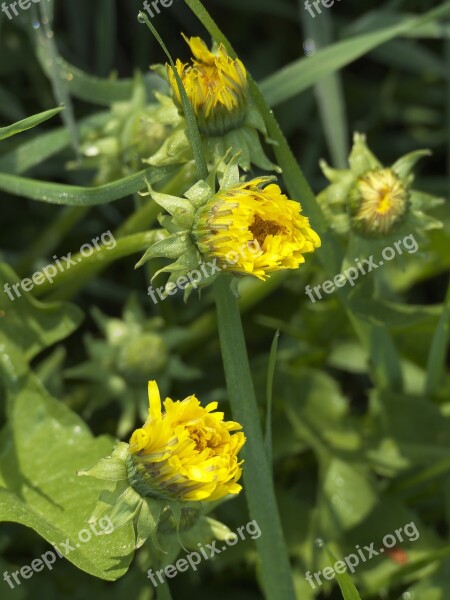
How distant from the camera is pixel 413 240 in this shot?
2.03m

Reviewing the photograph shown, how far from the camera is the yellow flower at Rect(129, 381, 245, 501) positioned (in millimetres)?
1508

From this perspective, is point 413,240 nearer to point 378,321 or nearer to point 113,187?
point 378,321

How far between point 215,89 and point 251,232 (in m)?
0.28

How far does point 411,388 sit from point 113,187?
1.04 metres

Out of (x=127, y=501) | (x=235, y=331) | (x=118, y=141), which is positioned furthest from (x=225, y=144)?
(x=127, y=501)

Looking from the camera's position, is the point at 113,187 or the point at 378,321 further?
the point at 378,321

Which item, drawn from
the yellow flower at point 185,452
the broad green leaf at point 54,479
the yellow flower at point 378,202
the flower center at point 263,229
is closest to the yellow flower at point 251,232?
the flower center at point 263,229

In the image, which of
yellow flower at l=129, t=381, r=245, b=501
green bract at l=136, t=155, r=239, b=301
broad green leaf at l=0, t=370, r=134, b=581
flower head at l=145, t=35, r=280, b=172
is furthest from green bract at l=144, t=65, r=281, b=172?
broad green leaf at l=0, t=370, r=134, b=581

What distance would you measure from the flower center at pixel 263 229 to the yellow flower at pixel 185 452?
301mm

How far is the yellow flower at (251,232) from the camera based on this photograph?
61.6 inches

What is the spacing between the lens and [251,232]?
1.62 m

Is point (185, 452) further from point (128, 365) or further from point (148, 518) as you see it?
point (128, 365)

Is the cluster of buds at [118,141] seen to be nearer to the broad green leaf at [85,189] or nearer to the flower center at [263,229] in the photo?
the broad green leaf at [85,189]

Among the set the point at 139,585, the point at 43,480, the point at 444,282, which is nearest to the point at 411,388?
the point at 444,282
